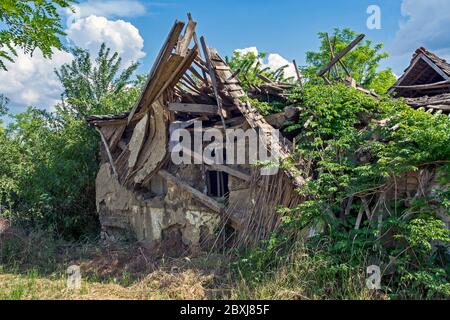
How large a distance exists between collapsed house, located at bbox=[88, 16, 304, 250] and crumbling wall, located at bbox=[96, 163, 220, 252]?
22mm

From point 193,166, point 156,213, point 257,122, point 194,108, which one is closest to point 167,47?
point 194,108

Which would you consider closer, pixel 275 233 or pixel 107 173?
pixel 275 233

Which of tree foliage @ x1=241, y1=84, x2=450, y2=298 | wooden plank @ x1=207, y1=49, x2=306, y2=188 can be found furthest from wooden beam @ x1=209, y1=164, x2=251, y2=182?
tree foliage @ x1=241, y1=84, x2=450, y2=298

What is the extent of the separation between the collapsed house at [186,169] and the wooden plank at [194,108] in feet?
0.07

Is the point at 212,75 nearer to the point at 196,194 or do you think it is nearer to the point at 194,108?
the point at 194,108

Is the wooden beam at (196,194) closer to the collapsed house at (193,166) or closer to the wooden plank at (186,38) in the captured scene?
the collapsed house at (193,166)

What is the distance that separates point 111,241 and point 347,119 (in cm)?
665

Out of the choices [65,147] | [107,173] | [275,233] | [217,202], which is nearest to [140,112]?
[107,173]

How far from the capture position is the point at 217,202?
7.47m

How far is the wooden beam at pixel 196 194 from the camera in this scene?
24.3 feet

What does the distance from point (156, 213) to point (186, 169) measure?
4.43 feet

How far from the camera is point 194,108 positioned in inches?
313
